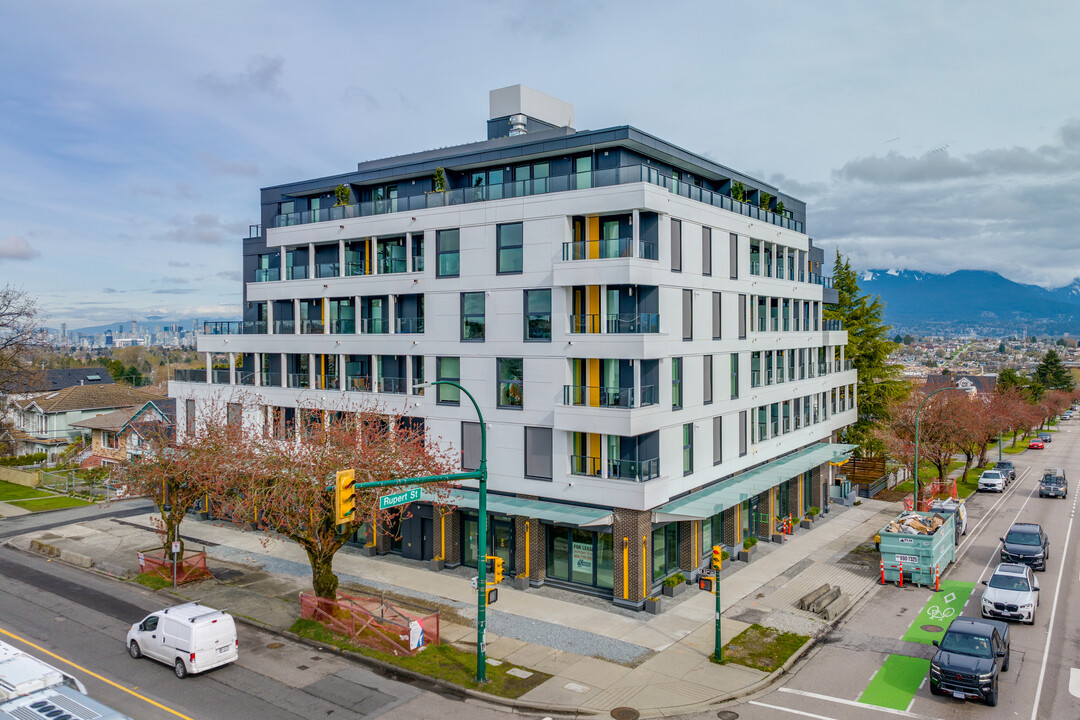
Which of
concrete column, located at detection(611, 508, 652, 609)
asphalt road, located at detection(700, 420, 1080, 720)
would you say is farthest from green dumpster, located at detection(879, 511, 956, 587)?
concrete column, located at detection(611, 508, 652, 609)

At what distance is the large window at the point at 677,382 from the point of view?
28886mm

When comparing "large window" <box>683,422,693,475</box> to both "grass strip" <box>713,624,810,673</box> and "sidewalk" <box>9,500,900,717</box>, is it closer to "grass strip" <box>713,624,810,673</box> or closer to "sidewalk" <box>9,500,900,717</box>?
"sidewalk" <box>9,500,900,717</box>

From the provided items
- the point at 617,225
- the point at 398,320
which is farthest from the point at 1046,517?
the point at 398,320

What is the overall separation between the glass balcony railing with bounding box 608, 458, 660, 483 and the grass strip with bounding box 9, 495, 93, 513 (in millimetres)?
38160

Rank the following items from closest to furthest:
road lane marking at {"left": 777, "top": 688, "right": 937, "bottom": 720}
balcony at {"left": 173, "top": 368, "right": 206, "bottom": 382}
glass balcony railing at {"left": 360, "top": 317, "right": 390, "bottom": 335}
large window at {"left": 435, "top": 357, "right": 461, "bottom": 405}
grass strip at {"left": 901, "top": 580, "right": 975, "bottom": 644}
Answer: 1. road lane marking at {"left": 777, "top": 688, "right": 937, "bottom": 720}
2. grass strip at {"left": 901, "top": 580, "right": 975, "bottom": 644}
3. large window at {"left": 435, "top": 357, "right": 461, "bottom": 405}
4. glass balcony railing at {"left": 360, "top": 317, "right": 390, "bottom": 335}
5. balcony at {"left": 173, "top": 368, "right": 206, "bottom": 382}

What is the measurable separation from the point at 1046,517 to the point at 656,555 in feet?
99.0

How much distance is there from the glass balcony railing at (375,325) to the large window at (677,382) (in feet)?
45.5

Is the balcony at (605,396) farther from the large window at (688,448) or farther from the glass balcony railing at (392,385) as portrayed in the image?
the glass balcony railing at (392,385)

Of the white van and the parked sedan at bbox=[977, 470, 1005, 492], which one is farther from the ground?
the white van

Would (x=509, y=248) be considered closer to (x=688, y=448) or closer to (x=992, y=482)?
(x=688, y=448)

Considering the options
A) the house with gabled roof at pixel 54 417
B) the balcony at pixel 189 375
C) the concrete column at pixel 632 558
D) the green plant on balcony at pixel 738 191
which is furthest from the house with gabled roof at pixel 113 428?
the green plant on balcony at pixel 738 191

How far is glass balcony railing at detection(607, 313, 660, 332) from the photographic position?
2697 centimetres

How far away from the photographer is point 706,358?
103 feet

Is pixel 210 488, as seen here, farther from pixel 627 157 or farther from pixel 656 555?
pixel 627 157
